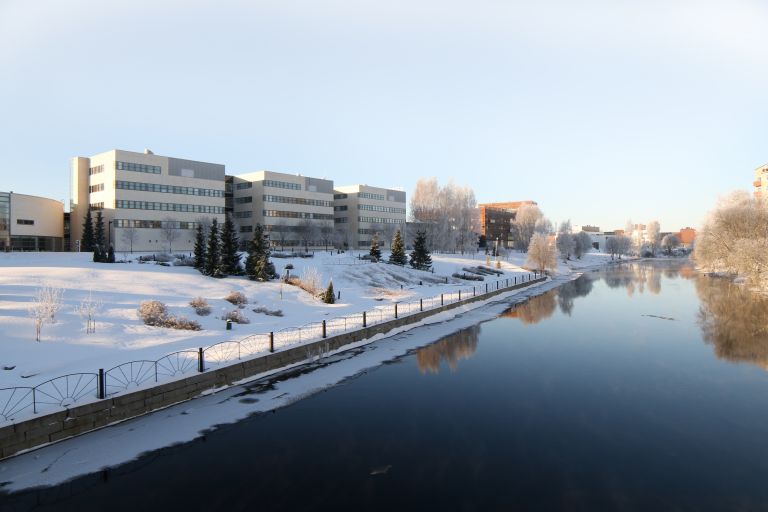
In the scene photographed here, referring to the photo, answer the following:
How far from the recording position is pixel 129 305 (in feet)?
81.0

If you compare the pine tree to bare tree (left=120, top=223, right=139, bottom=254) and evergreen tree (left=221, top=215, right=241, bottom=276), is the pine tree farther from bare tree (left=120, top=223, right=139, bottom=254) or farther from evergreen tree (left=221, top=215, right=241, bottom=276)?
bare tree (left=120, top=223, right=139, bottom=254)

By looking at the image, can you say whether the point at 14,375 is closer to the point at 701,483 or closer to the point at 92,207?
the point at 701,483

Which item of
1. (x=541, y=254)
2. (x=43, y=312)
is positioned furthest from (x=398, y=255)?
(x=43, y=312)

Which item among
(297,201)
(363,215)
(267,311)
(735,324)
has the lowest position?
(735,324)

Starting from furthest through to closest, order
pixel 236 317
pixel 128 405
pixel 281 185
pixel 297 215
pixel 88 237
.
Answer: pixel 297 215 < pixel 281 185 < pixel 88 237 < pixel 236 317 < pixel 128 405

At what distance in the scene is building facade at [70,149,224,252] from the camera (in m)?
68.5

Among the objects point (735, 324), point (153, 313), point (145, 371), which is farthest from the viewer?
point (735, 324)

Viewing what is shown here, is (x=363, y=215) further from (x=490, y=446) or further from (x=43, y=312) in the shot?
(x=490, y=446)

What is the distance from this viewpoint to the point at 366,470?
10.5m

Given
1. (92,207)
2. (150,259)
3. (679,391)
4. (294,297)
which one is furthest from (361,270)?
(92,207)

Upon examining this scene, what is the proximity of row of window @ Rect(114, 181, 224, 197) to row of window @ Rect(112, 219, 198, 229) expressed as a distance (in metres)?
5.05

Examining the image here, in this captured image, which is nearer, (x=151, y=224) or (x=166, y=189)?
(x=151, y=224)

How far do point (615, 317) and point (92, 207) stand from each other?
243ft

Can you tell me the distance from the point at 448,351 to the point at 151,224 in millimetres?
63554
